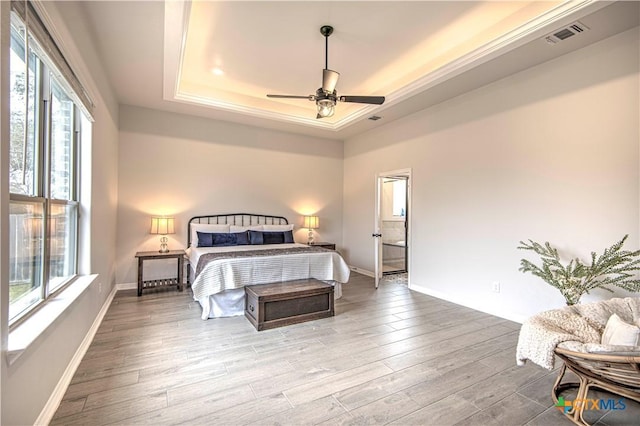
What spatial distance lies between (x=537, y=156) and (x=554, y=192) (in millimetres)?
454

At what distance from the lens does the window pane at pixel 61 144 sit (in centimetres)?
234

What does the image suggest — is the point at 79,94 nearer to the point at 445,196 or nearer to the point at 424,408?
the point at 424,408

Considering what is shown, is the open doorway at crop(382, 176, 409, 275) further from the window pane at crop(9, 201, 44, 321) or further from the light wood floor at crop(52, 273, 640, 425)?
the window pane at crop(9, 201, 44, 321)

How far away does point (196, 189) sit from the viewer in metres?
5.39

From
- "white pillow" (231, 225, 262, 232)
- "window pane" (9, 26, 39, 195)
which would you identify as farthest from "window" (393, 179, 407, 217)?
"window pane" (9, 26, 39, 195)

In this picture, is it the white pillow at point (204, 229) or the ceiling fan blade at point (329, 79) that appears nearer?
the ceiling fan blade at point (329, 79)

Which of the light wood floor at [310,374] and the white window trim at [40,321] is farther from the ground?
the white window trim at [40,321]

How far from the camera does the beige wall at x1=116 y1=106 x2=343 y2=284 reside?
4910mm

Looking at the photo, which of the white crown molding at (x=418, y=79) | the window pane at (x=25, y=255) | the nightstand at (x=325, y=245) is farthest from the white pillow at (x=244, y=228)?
the window pane at (x=25, y=255)

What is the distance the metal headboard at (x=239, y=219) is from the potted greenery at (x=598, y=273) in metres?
4.36

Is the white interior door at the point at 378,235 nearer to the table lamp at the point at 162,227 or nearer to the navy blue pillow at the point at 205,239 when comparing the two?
the navy blue pillow at the point at 205,239

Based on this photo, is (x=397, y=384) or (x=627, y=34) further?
(x=627, y=34)

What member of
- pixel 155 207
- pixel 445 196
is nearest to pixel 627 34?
pixel 445 196

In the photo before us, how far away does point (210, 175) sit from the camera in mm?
5520
